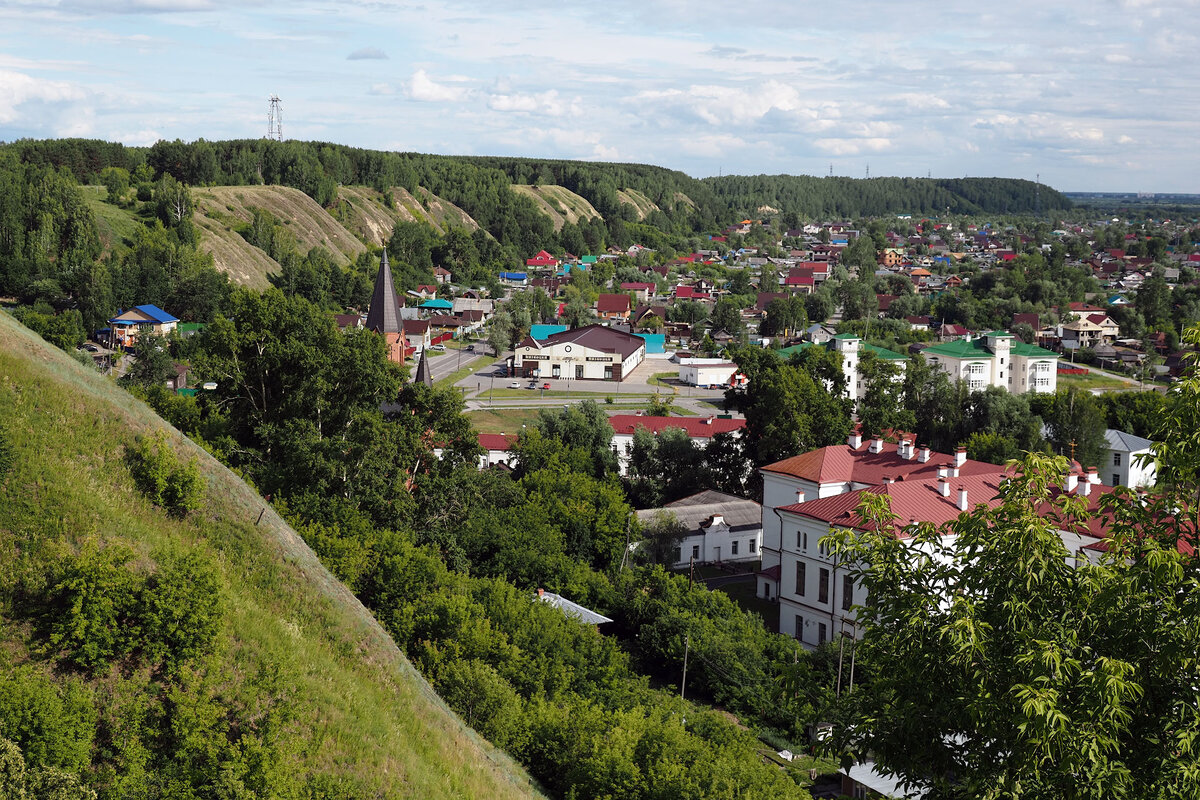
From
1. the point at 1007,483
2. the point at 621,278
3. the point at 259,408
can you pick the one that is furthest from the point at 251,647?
the point at 621,278

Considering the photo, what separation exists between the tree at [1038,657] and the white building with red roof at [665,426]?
1602 inches

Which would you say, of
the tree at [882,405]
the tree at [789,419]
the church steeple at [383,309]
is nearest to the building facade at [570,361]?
the church steeple at [383,309]

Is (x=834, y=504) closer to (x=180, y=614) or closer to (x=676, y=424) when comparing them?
(x=180, y=614)

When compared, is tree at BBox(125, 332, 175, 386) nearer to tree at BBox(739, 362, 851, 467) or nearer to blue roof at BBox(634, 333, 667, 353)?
tree at BBox(739, 362, 851, 467)

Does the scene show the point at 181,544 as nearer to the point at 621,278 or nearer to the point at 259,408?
the point at 259,408

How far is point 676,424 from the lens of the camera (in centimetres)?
5216

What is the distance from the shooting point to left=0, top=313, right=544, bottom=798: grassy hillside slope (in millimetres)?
14062

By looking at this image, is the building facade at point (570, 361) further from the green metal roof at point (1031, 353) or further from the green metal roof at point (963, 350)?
the green metal roof at point (1031, 353)

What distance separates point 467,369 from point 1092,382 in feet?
149

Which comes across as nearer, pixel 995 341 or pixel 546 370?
A: pixel 995 341

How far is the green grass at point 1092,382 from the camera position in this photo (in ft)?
247

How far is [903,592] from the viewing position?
7707mm

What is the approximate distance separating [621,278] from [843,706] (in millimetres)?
129707

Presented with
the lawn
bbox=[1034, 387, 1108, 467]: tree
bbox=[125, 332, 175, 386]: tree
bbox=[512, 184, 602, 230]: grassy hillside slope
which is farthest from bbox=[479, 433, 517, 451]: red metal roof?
bbox=[512, 184, 602, 230]: grassy hillside slope
